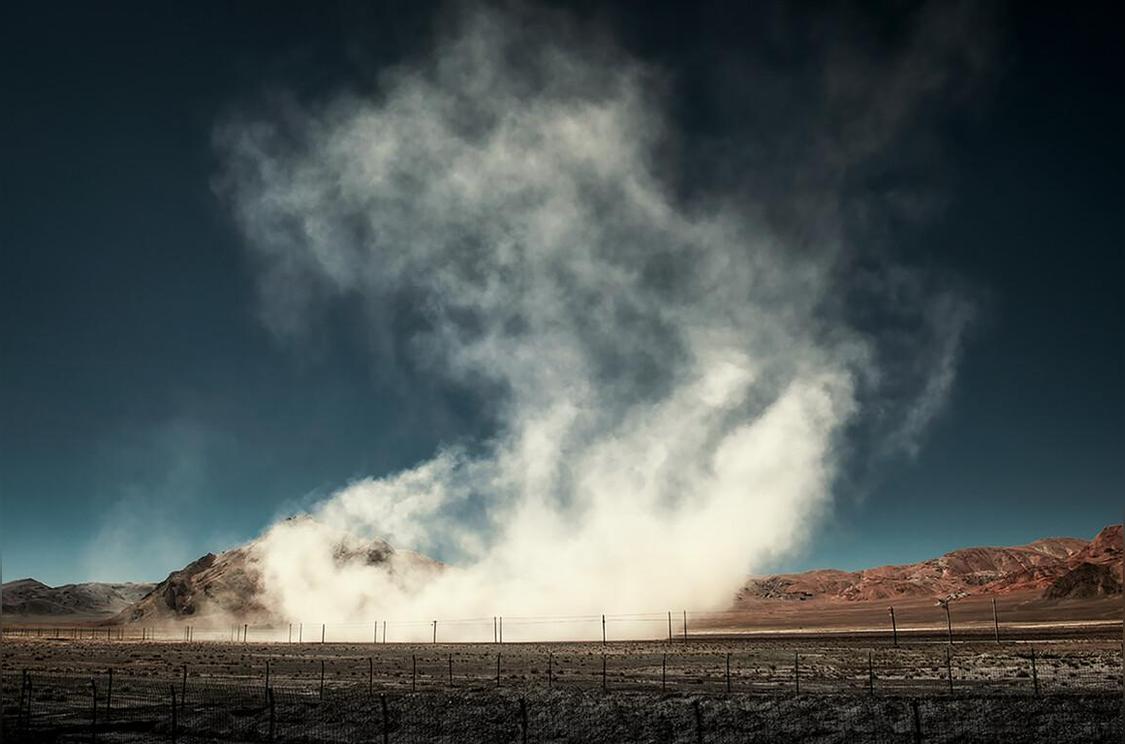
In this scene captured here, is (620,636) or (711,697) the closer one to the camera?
(711,697)

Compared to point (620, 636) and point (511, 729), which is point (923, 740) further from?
point (620, 636)

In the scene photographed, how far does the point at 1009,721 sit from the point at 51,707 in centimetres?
4917

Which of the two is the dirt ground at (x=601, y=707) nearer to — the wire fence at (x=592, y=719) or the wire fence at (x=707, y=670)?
the wire fence at (x=592, y=719)

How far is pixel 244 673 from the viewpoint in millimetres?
78312

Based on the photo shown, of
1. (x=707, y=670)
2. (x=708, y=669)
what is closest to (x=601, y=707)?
(x=707, y=670)

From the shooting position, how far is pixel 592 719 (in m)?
39.7

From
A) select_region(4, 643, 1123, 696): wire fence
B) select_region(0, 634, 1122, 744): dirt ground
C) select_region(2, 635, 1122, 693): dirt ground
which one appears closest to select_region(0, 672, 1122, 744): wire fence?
select_region(0, 634, 1122, 744): dirt ground

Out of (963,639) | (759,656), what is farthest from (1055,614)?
(759,656)

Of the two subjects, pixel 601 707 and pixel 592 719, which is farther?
pixel 601 707

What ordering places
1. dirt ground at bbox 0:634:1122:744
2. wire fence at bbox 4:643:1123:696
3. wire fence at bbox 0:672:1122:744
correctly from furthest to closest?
wire fence at bbox 4:643:1123:696, dirt ground at bbox 0:634:1122:744, wire fence at bbox 0:672:1122:744

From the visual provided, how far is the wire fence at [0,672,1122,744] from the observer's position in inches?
1391

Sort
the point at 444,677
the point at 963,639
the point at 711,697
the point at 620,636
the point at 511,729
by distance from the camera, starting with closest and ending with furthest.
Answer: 1. the point at 511,729
2. the point at 711,697
3. the point at 444,677
4. the point at 963,639
5. the point at 620,636

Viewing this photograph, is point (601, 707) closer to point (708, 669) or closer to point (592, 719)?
point (592, 719)

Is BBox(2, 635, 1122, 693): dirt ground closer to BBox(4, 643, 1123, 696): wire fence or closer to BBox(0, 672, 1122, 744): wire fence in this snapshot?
BBox(4, 643, 1123, 696): wire fence
